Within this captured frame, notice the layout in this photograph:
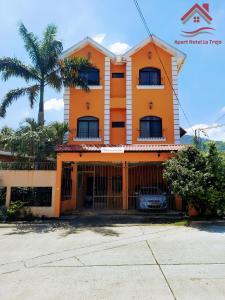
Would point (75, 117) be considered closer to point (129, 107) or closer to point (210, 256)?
point (129, 107)

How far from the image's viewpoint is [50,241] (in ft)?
30.9

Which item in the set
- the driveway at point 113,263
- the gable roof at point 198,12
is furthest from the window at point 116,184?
the gable roof at point 198,12

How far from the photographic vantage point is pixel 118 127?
65.3ft

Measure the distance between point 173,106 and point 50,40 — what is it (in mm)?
8616

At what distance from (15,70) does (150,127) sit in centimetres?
887

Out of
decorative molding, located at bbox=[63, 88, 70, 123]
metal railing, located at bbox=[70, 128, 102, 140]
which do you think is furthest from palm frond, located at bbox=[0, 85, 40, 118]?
metal railing, located at bbox=[70, 128, 102, 140]

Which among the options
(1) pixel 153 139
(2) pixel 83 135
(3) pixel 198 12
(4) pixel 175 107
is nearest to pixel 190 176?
(1) pixel 153 139

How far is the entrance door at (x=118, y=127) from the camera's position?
64.6ft

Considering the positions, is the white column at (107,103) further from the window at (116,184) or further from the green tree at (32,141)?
the green tree at (32,141)

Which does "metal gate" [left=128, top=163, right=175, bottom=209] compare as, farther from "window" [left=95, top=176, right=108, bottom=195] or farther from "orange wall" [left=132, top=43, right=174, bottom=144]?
"orange wall" [left=132, top=43, right=174, bottom=144]

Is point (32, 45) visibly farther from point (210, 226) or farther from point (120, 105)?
point (210, 226)

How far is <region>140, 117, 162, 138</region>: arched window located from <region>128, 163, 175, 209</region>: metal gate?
349 cm

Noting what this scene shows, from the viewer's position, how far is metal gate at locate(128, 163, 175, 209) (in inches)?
635

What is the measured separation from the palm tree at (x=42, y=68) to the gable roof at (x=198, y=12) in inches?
247
